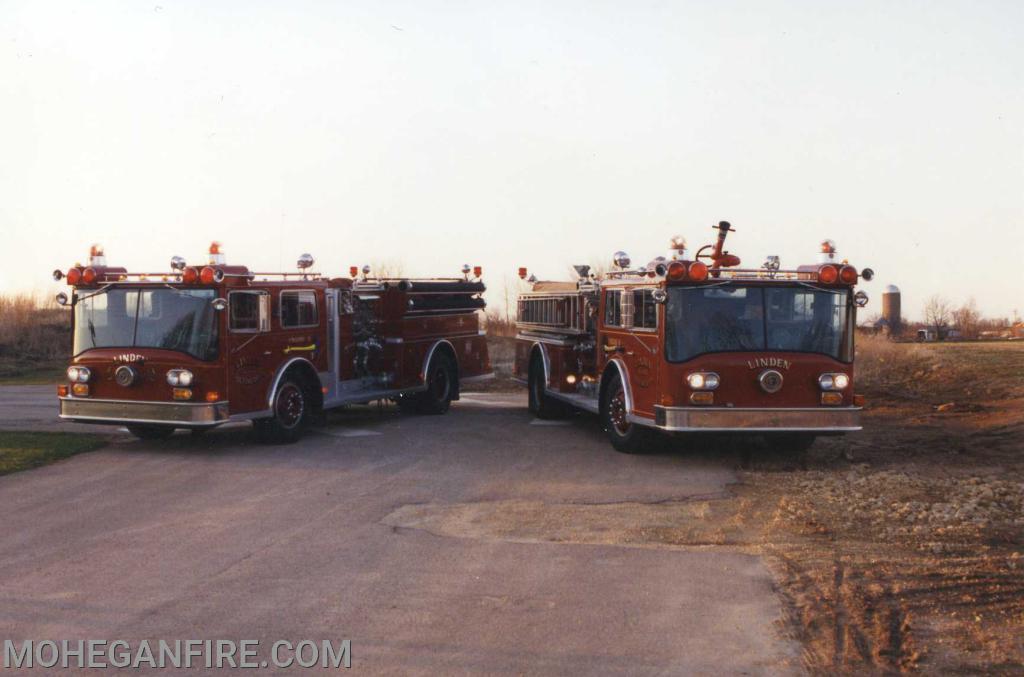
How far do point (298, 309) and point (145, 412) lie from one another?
2.88m

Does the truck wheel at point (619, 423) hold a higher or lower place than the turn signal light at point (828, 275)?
lower

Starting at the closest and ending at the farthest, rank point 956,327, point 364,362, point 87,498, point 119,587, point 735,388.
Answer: point 119,587 < point 87,498 < point 735,388 < point 364,362 < point 956,327

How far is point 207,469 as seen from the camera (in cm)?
1314

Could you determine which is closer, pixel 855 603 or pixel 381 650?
pixel 381 650

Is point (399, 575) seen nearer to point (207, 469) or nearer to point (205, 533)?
point (205, 533)

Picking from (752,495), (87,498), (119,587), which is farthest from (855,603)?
(87,498)

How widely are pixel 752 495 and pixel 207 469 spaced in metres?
6.53

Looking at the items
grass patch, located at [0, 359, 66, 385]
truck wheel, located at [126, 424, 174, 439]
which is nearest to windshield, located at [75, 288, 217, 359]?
truck wheel, located at [126, 424, 174, 439]

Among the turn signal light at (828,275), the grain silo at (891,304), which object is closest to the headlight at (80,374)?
the turn signal light at (828,275)

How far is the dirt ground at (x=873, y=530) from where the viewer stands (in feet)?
21.4

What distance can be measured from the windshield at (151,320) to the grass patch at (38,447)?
1380mm

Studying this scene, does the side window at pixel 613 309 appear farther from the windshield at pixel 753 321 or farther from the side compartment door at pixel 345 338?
the side compartment door at pixel 345 338

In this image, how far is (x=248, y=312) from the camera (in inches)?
577

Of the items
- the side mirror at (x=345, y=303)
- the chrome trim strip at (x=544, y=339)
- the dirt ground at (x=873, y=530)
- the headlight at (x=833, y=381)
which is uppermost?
the side mirror at (x=345, y=303)
